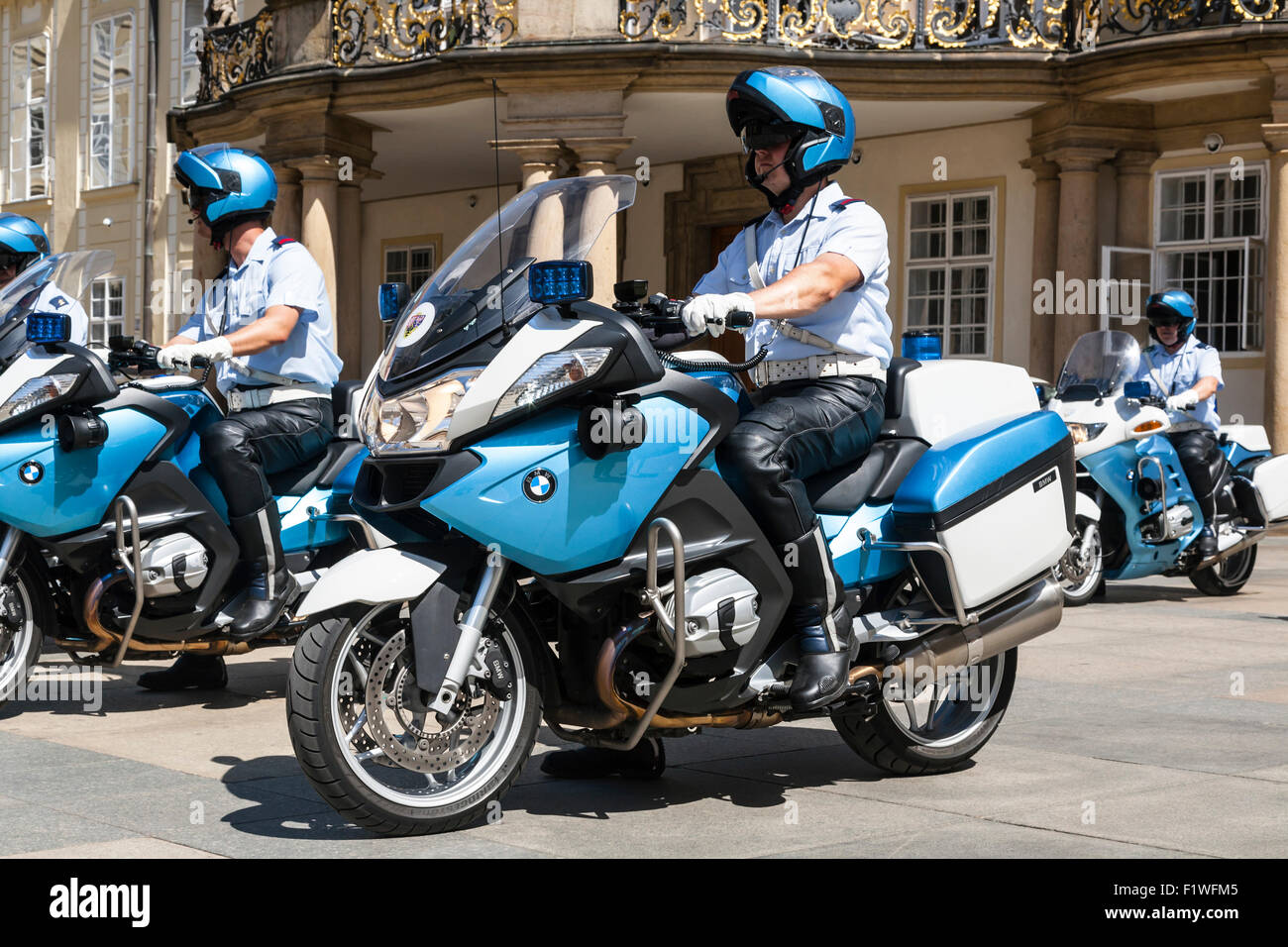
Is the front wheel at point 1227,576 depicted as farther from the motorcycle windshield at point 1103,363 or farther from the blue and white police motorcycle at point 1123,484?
the motorcycle windshield at point 1103,363

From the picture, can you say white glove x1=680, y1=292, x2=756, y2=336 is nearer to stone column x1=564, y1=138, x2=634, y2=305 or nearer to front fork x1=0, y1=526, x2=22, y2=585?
front fork x1=0, y1=526, x2=22, y2=585

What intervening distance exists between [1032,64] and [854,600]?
538 inches

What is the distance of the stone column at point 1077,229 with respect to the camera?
18109mm

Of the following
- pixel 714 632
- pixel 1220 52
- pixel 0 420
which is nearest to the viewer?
pixel 714 632

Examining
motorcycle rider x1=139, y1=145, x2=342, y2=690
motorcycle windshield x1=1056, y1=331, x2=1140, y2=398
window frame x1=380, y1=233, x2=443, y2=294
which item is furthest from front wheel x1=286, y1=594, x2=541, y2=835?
window frame x1=380, y1=233, x2=443, y2=294

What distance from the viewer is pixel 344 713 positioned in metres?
4.32

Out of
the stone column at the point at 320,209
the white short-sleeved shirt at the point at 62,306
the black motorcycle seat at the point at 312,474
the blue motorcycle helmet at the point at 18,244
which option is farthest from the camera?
the stone column at the point at 320,209

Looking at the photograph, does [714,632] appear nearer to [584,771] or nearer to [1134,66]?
[584,771]

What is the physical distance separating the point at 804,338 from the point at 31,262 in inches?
160

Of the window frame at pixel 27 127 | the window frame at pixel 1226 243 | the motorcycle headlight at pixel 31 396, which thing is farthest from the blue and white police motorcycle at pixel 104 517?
the window frame at pixel 27 127

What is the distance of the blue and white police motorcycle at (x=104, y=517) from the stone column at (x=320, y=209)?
13.4 m

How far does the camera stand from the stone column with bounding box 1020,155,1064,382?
18.7 metres

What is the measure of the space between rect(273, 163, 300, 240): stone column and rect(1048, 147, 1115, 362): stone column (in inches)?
327

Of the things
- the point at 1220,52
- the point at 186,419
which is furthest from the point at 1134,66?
the point at 186,419
